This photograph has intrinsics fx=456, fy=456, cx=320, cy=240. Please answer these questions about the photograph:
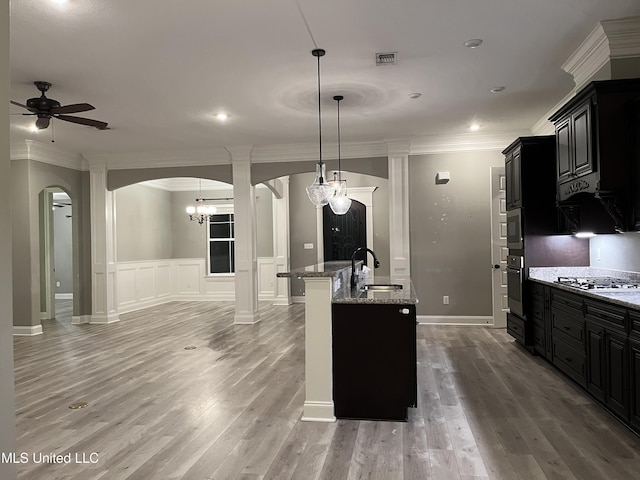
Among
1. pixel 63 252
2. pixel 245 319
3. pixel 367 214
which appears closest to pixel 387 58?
pixel 245 319

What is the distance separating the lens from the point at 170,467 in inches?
102

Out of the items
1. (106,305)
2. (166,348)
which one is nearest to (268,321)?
(166,348)

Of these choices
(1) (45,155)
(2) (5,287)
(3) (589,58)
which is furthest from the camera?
(1) (45,155)

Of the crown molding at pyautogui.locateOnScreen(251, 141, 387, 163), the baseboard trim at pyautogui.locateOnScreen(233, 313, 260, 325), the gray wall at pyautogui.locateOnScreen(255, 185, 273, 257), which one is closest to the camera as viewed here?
the crown molding at pyautogui.locateOnScreen(251, 141, 387, 163)

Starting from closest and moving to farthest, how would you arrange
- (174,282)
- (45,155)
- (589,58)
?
(589,58)
(45,155)
(174,282)

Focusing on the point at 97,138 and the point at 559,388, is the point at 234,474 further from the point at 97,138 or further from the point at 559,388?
the point at 97,138

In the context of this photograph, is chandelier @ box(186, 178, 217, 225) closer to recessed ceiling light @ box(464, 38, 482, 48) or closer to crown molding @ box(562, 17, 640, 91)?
recessed ceiling light @ box(464, 38, 482, 48)

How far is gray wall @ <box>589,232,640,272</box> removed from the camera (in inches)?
157

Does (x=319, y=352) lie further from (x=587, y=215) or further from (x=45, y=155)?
(x=45, y=155)

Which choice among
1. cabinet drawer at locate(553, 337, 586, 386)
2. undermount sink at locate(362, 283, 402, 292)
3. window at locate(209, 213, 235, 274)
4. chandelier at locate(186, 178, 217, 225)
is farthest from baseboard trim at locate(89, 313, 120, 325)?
cabinet drawer at locate(553, 337, 586, 386)

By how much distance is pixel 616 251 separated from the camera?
4348 mm

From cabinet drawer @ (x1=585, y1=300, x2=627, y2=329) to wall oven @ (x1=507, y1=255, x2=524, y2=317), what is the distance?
5.23 feet

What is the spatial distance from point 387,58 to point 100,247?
238 inches

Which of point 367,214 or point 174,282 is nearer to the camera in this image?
point 367,214
